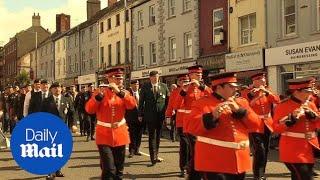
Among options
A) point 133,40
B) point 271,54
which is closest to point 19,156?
point 271,54

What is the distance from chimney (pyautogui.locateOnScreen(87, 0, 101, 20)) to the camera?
5412cm

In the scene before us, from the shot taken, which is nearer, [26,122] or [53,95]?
[26,122]

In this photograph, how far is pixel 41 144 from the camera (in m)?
6.79

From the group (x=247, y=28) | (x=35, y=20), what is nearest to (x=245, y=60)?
(x=247, y=28)

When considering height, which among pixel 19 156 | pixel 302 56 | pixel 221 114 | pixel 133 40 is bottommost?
pixel 19 156

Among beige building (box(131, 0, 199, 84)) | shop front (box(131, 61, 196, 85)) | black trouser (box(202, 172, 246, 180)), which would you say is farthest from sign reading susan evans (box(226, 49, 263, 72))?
black trouser (box(202, 172, 246, 180))

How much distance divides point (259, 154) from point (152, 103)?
367 cm

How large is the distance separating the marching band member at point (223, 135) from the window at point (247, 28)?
19774 mm

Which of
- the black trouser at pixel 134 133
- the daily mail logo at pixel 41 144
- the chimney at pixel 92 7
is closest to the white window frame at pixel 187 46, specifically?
the black trouser at pixel 134 133

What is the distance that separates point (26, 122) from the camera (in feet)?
22.4

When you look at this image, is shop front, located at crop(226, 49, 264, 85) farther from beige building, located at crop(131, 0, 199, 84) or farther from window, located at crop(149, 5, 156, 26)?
window, located at crop(149, 5, 156, 26)

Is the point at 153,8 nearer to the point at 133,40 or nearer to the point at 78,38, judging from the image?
the point at 133,40

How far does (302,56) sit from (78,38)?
36.3m

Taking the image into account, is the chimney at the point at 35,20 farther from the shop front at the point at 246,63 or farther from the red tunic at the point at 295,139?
the red tunic at the point at 295,139
